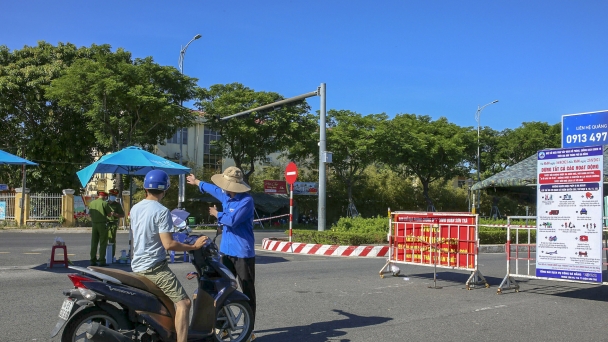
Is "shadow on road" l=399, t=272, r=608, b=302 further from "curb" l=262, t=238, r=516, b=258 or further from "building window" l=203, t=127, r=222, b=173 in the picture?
"building window" l=203, t=127, r=222, b=173

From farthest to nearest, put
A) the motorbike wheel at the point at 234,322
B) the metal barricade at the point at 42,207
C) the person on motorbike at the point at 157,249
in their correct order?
the metal barricade at the point at 42,207 → the motorbike wheel at the point at 234,322 → the person on motorbike at the point at 157,249

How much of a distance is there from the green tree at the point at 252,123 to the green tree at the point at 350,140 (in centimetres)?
234

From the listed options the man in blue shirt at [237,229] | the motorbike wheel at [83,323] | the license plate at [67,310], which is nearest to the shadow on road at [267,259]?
the man in blue shirt at [237,229]

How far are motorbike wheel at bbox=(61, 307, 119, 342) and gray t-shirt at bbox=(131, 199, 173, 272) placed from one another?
478 mm

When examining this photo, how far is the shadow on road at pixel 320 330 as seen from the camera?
656 centimetres

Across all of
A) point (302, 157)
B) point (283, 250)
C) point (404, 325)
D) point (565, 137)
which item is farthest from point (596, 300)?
point (302, 157)

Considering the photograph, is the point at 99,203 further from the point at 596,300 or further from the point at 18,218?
the point at 18,218

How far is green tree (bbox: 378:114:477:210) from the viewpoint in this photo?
1634 inches

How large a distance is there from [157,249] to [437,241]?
23.6 ft

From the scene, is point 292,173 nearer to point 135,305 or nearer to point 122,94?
point 135,305

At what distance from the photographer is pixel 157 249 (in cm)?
520

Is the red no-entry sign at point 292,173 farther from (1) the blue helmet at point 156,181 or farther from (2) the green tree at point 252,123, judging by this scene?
(2) the green tree at point 252,123

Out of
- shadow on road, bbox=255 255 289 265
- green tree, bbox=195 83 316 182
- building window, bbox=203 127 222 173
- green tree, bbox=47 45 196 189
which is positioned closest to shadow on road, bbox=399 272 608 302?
shadow on road, bbox=255 255 289 265

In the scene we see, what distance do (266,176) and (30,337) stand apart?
39481 millimetres
